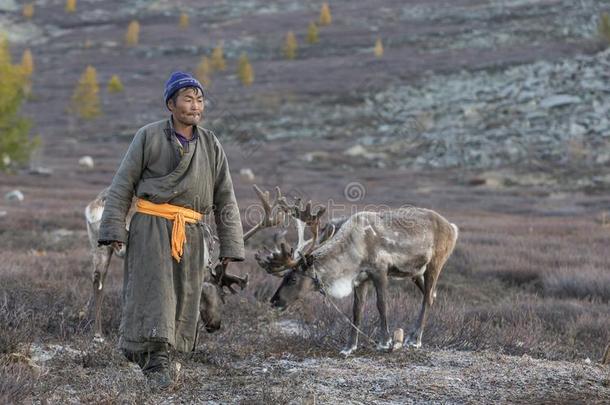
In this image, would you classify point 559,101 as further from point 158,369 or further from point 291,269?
point 158,369

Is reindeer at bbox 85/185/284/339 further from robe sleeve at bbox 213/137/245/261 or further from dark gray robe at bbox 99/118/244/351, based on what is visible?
robe sleeve at bbox 213/137/245/261

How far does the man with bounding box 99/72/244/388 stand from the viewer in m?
4.68

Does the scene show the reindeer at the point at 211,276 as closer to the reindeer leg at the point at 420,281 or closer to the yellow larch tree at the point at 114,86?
the reindeer leg at the point at 420,281

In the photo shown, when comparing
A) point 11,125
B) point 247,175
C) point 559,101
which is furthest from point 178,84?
point 559,101

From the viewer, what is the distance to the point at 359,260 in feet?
20.6

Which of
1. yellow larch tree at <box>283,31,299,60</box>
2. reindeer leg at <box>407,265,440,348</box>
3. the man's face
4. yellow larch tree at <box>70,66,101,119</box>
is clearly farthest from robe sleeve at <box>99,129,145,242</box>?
yellow larch tree at <box>283,31,299,60</box>

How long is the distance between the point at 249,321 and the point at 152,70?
6719cm

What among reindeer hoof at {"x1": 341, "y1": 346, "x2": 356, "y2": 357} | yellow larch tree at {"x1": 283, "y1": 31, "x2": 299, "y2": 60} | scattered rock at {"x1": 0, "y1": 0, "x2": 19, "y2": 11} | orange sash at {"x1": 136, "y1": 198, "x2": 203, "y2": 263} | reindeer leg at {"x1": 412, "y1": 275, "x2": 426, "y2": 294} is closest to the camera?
orange sash at {"x1": 136, "y1": 198, "x2": 203, "y2": 263}

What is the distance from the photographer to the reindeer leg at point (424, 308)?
21.0ft

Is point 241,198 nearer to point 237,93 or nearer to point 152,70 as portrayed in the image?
point 237,93

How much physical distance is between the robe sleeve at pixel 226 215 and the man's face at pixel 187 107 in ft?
0.94

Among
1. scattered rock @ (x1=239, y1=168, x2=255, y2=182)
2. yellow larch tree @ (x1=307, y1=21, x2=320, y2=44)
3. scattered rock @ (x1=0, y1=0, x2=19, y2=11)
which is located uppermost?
scattered rock @ (x1=0, y1=0, x2=19, y2=11)

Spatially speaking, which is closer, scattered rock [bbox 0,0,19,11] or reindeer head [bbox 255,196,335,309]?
reindeer head [bbox 255,196,335,309]

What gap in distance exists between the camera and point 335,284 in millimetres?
6211
